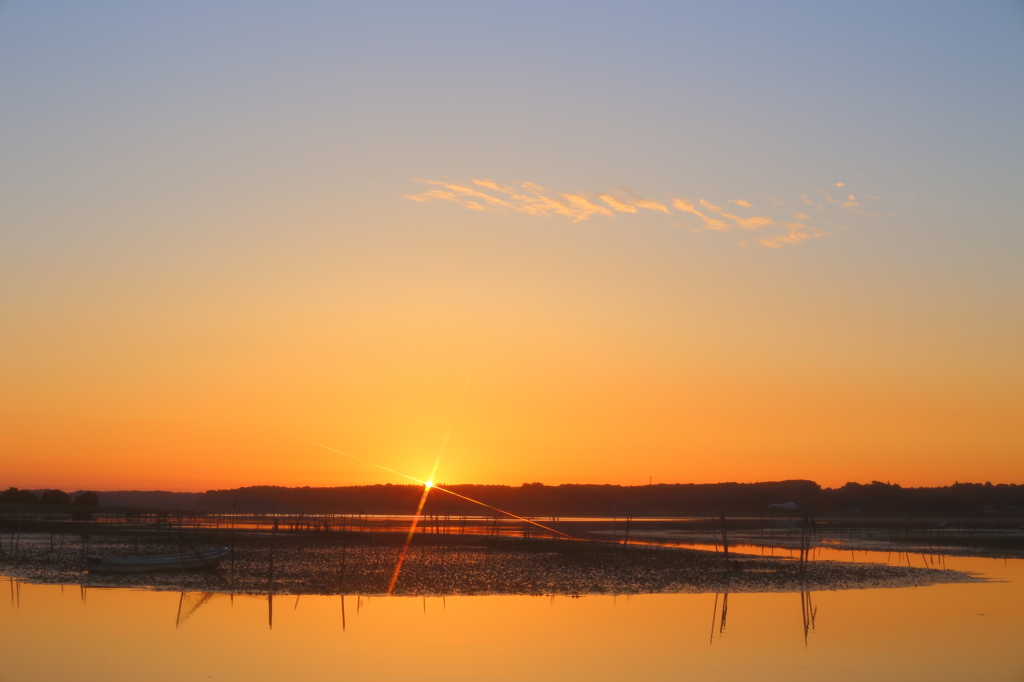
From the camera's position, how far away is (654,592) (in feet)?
105

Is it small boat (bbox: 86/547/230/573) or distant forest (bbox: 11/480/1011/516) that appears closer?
small boat (bbox: 86/547/230/573)

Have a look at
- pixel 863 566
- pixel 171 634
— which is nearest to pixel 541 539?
pixel 863 566

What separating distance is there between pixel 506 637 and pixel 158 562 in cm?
1878

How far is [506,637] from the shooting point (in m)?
23.2

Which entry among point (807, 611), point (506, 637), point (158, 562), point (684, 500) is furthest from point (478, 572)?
point (684, 500)

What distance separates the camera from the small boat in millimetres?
34594

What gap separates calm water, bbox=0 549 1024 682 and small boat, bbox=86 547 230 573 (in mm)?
3230

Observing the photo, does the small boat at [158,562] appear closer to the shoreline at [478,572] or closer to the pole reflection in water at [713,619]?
the shoreline at [478,572]

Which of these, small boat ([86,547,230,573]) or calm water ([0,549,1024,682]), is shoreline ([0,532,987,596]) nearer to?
small boat ([86,547,230,573])

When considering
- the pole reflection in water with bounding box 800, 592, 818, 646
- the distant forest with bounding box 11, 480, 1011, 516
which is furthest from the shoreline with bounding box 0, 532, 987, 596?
the distant forest with bounding box 11, 480, 1011, 516

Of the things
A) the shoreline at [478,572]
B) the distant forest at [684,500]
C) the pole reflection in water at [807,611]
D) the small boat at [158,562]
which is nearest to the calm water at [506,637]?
the pole reflection in water at [807,611]

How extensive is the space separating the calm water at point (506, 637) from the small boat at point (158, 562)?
323cm

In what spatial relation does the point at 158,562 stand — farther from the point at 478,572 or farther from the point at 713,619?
the point at 713,619

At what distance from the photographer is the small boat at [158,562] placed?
34594 millimetres
